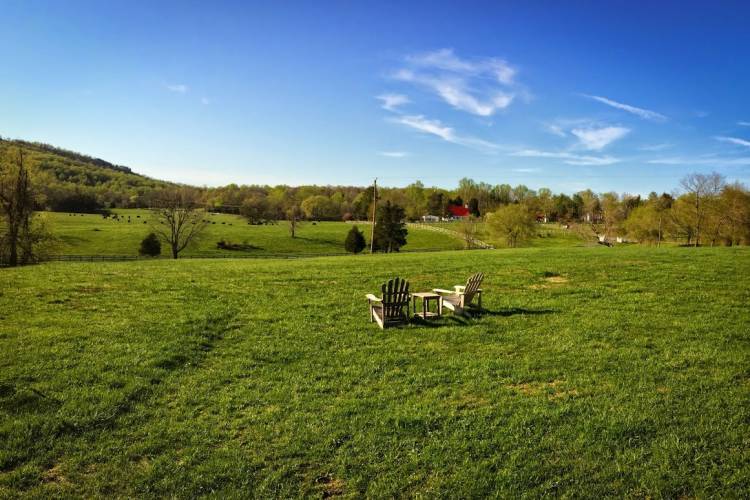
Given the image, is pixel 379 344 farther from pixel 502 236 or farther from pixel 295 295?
pixel 502 236

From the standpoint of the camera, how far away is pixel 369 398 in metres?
7.90

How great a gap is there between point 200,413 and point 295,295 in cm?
915

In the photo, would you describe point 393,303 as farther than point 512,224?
No

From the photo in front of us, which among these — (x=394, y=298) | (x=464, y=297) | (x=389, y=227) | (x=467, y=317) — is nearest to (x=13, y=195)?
(x=394, y=298)

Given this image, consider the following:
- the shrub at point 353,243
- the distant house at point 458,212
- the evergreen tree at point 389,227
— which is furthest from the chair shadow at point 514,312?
the distant house at point 458,212

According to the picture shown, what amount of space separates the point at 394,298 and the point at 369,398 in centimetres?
468

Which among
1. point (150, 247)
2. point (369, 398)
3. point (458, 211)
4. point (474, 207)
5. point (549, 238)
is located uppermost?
point (474, 207)

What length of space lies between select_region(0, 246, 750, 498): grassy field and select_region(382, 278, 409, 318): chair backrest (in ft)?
2.06

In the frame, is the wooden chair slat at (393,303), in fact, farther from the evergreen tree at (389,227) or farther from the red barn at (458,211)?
the red barn at (458,211)

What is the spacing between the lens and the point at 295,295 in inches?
653

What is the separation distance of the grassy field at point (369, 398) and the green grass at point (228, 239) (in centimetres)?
6299

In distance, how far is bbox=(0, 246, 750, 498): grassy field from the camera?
570 centimetres

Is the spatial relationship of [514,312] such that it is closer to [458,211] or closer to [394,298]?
[394,298]

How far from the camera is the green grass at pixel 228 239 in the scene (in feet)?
241
